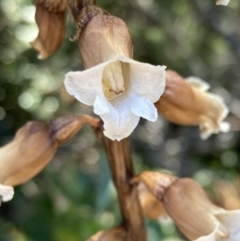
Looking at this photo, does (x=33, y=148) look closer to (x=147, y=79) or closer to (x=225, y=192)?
(x=147, y=79)

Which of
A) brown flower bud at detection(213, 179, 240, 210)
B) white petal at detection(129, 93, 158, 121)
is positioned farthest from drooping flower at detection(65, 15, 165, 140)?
brown flower bud at detection(213, 179, 240, 210)

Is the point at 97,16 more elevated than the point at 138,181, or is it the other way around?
the point at 97,16

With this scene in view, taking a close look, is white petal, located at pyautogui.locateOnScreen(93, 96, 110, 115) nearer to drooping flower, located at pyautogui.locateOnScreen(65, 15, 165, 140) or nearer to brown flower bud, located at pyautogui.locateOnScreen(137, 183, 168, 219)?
drooping flower, located at pyautogui.locateOnScreen(65, 15, 165, 140)

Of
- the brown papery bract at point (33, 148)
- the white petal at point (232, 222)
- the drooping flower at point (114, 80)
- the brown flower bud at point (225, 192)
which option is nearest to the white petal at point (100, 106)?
the drooping flower at point (114, 80)

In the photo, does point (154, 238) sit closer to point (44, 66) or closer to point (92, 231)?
point (92, 231)

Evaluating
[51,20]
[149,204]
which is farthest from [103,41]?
[149,204]

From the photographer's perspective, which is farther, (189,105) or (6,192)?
(189,105)

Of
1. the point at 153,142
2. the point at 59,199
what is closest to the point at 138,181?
the point at 59,199
